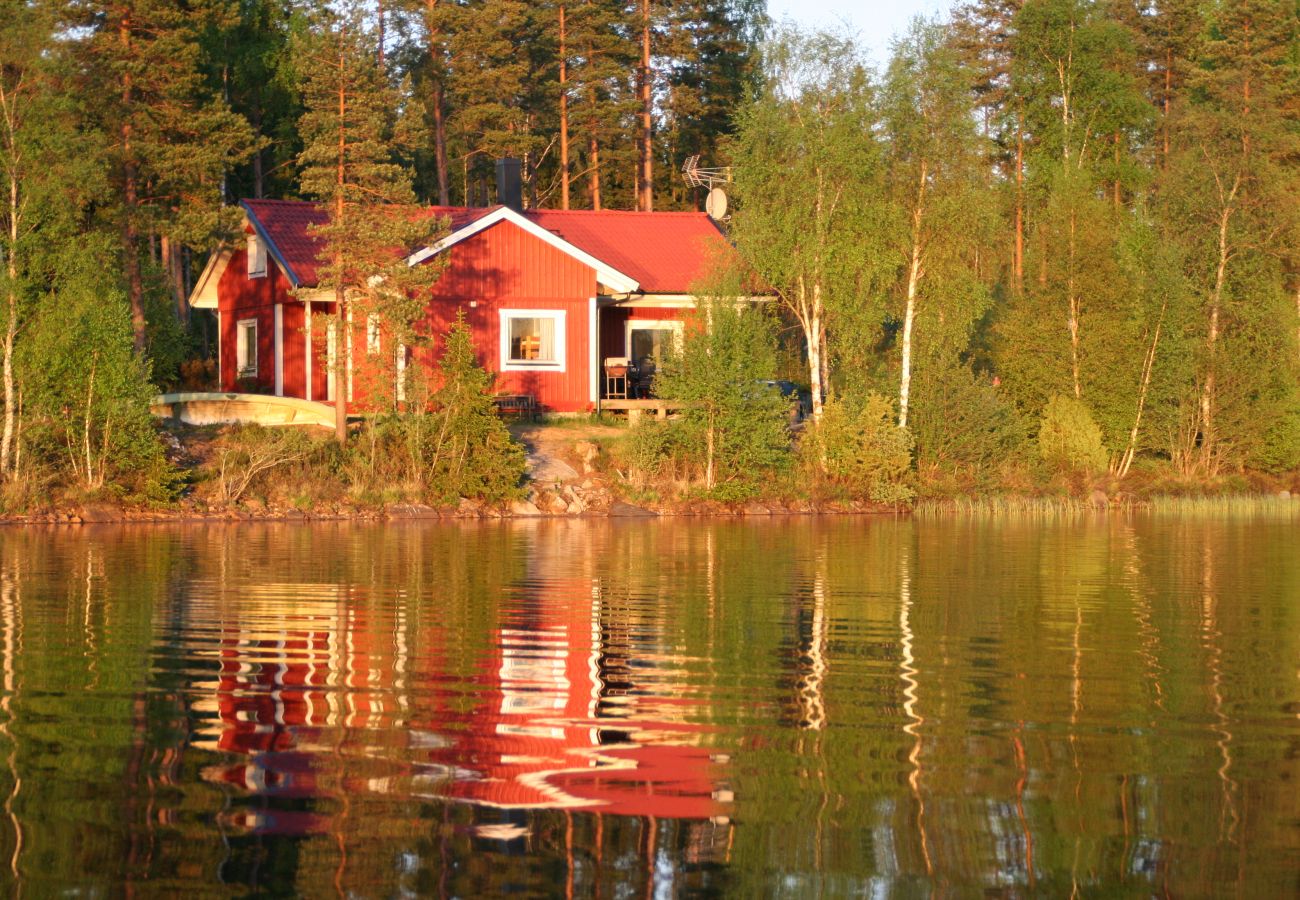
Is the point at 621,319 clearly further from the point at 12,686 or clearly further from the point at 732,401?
the point at 12,686

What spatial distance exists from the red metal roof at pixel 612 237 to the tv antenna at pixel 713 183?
797 mm

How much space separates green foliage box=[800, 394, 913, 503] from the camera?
37.4 metres

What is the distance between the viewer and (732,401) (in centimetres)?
3644

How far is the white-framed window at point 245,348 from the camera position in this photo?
4338 centimetres

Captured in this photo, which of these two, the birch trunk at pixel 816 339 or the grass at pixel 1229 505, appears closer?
the grass at pixel 1229 505

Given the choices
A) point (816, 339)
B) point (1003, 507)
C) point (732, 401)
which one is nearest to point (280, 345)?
point (732, 401)

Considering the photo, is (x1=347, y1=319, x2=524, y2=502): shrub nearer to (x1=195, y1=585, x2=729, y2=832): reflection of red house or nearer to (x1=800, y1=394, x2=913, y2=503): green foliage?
(x1=800, y1=394, x2=913, y2=503): green foliage

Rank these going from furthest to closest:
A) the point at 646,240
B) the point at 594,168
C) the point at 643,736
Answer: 1. the point at 594,168
2. the point at 646,240
3. the point at 643,736

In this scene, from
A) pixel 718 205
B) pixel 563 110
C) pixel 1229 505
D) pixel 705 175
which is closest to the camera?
pixel 1229 505

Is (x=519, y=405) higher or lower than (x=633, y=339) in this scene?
lower

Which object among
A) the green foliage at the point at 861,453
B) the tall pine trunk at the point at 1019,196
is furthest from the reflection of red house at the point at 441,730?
the tall pine trunk at the point at 1019,196

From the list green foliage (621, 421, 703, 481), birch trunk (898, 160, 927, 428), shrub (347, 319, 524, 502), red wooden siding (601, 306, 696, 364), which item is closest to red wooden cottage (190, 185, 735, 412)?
red wooden siding (601, 306, 696, 364)

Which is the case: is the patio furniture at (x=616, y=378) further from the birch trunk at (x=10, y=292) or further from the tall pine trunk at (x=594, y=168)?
the tall pine trunk at (x=594, y=168)

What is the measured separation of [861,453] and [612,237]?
1205 cm
